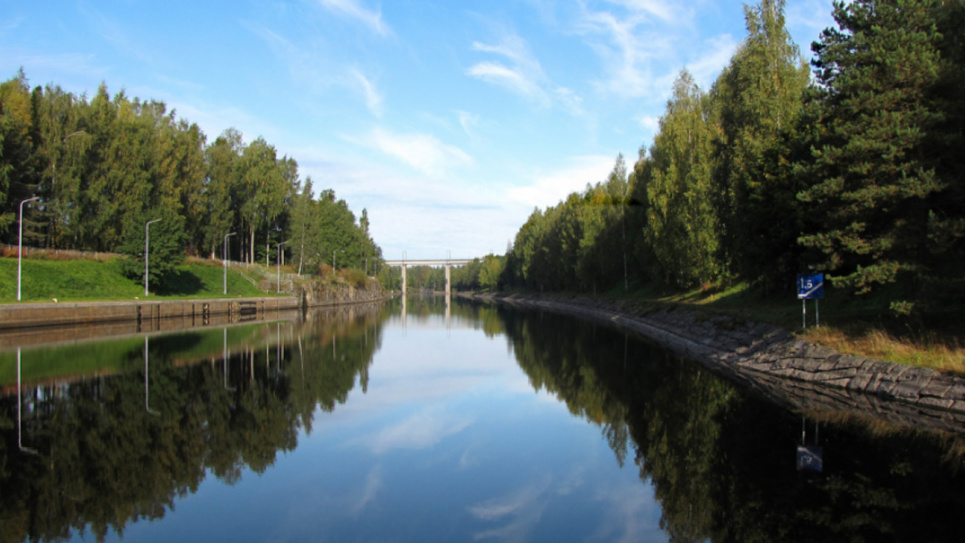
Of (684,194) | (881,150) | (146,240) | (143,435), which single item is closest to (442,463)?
(143,435)

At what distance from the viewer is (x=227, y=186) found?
68938 millimetres

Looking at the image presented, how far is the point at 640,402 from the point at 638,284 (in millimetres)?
46077

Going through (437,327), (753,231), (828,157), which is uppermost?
(828,157)

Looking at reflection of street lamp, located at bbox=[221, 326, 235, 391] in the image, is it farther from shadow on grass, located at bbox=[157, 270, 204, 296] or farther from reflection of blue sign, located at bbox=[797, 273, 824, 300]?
shadow on grass, located at bbox=[157, 270, 204, 296]

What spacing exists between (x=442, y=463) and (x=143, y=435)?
213 inches

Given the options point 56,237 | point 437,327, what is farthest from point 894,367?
point 56,237

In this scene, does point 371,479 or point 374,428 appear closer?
point 371,479

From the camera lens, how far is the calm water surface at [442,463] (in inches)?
284

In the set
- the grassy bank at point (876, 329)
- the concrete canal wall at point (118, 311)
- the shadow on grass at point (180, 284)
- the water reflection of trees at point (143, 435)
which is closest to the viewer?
the water reflection of trees at point (143, 435)

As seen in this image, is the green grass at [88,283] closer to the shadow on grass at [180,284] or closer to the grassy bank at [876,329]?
the shadow on grass at [180,284]

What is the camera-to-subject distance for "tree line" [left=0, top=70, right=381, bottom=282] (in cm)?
4656

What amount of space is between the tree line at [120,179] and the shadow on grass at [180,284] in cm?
302

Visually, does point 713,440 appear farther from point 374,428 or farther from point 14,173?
point 14,173

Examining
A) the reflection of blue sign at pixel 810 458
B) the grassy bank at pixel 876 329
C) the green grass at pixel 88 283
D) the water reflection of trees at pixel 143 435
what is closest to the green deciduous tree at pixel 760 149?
the grassy bank at pixel 876 329
